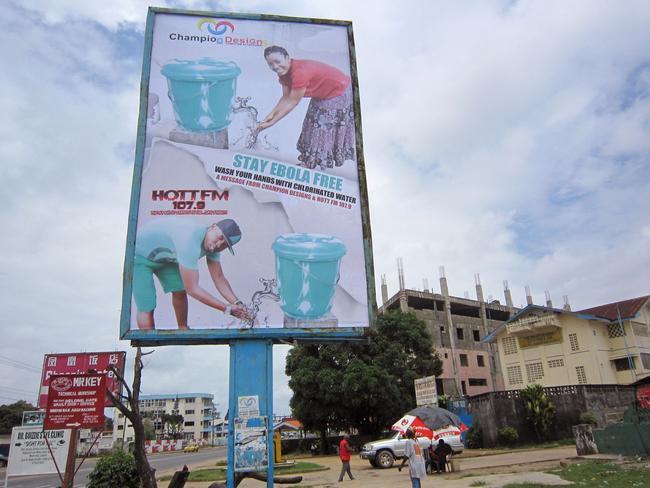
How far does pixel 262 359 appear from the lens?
11.4 meters

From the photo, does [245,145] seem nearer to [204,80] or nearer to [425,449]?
[204,80]

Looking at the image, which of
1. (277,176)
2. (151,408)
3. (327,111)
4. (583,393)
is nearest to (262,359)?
(277,176)

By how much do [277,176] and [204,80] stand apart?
323 cm

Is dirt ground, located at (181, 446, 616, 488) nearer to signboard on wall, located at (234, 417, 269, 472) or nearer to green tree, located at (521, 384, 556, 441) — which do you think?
signboard on wall, located at (234, 417, 269, 472)

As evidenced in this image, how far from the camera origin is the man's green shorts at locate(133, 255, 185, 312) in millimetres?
11282

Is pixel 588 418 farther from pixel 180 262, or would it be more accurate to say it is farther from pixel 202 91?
pixel 202 91

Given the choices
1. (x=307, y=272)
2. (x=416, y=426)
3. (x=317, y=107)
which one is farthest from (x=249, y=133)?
(x=416, y=426)

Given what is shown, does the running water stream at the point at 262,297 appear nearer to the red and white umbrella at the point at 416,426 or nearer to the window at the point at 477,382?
the red and white umbrella at the point at 416,426

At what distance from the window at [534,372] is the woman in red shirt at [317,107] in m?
31.3

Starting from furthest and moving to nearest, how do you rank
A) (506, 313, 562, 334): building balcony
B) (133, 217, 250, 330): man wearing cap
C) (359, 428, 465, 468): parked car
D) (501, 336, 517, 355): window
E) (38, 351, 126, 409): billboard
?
(501, 336, 517, 355): window → (506, 313, 562, 334): building balcony → (359, 428, 465, 468): parked car → (38, 351, 126, 409): billboard → (133, 217, 250, 330): man wearing cap

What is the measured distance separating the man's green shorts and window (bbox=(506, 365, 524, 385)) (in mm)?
34596

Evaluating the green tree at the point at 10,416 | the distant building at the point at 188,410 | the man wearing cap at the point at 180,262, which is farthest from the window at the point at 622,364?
the distant building at the point at 188,410

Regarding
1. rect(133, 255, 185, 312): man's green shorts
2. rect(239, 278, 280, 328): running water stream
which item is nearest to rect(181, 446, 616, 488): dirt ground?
rect(239, 278, 280, 328): running water stream

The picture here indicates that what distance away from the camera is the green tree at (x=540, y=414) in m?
25.1
